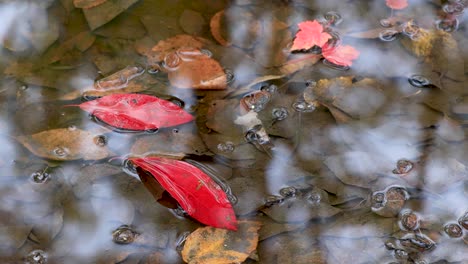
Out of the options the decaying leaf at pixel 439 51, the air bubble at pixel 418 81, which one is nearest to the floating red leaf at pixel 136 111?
the air bubble at pixel 418 81

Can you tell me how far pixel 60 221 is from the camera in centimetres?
168

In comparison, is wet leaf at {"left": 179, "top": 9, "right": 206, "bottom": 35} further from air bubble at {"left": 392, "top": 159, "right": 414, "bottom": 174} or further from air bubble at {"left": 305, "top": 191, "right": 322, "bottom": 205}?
air bubble at {"left": 392, "top": 159, "right": 414, "bottom": 174}

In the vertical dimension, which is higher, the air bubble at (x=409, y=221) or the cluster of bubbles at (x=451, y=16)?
the cluster of bubbles at (x=451, y=16)

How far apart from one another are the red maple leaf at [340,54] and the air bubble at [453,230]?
722 millimetres

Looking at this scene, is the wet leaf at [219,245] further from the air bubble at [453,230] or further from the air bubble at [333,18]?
the air bubble at [333,18]

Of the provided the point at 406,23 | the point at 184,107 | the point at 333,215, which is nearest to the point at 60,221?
the point at 184,107

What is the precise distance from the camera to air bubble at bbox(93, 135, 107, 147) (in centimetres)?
184

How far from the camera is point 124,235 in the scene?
1.66m

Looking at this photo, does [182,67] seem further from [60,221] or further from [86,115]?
[60,221]

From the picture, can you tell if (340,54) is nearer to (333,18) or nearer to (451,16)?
(333,18)

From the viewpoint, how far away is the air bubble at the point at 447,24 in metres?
2.16

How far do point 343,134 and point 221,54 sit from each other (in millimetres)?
587

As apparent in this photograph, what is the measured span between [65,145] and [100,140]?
0.39ft

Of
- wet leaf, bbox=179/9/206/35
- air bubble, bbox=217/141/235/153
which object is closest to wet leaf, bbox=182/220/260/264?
air bubble, bbox=217/141/235/153
